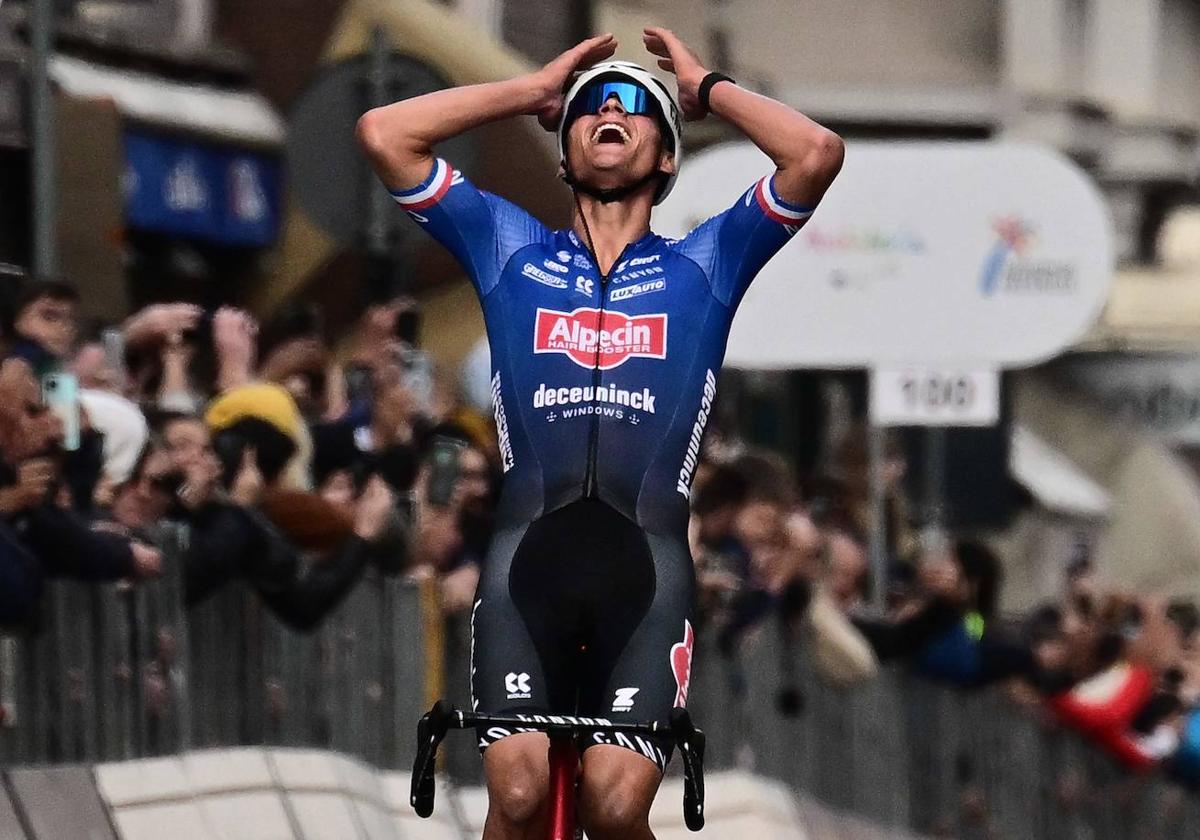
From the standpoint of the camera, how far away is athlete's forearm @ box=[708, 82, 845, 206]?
8086mm

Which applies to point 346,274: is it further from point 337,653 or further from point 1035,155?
point 337,653

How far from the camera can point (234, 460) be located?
37.5 ft

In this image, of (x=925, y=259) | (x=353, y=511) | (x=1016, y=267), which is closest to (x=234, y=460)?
(x=353, y=511)

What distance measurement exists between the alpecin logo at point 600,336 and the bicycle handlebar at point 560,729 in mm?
910

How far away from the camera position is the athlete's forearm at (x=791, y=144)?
8.09 meters

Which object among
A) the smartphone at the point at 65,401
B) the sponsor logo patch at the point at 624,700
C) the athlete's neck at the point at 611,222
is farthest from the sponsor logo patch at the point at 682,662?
the smartphone at the point at 65,401

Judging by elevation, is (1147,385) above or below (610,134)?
below

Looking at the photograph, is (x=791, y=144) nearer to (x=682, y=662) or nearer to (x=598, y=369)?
(x=598, y=369)

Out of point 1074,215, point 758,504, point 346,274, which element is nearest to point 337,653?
point 758,504

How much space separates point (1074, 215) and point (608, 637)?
10989mm

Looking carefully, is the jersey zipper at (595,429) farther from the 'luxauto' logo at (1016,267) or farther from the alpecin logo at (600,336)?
the 'luxauto' logo at (1016,267)

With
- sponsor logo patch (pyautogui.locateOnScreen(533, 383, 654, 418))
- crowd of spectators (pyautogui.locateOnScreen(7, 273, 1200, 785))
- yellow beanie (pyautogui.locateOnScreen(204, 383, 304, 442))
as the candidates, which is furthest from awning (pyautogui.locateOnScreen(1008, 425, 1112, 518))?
sponsor logo patch (pyautogui.locateOnScreen(533, 383, 654, 418))

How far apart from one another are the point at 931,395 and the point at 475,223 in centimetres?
983

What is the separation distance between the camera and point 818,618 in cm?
1491
